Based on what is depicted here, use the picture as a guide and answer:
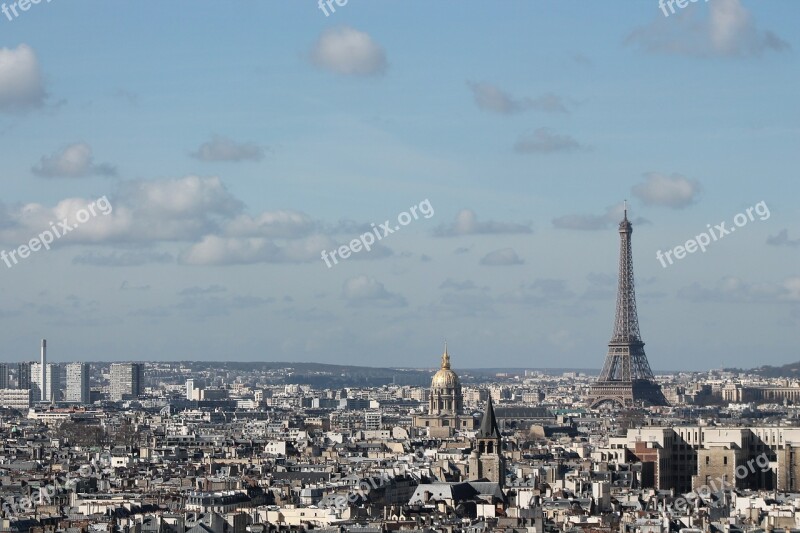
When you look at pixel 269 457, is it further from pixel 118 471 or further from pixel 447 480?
pixel 447 480

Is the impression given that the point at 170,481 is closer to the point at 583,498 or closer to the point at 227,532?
the point at 583,498

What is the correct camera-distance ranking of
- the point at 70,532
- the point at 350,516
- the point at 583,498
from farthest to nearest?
the point at 583,498, the point at 350,516, the point at 70,532

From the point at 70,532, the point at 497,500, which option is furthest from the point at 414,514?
the point at 70,532

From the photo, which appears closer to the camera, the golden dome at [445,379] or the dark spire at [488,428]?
the dark spire at [488,428]

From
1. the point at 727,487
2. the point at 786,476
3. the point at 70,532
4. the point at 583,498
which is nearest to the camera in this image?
the point at 70,532

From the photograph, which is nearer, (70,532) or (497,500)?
(70,532)

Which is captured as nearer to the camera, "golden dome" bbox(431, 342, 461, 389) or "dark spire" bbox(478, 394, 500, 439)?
"dark spire" bbox(478, 394, 500, 439)

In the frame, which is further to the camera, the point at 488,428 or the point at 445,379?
the point at 445,379

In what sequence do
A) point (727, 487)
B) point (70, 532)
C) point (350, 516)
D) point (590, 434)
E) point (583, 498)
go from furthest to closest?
point (590, 434) < point (727, 487) < point (583, 498) < point (350, 516) < point (70, 532)

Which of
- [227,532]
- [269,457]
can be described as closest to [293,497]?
[227,532]
